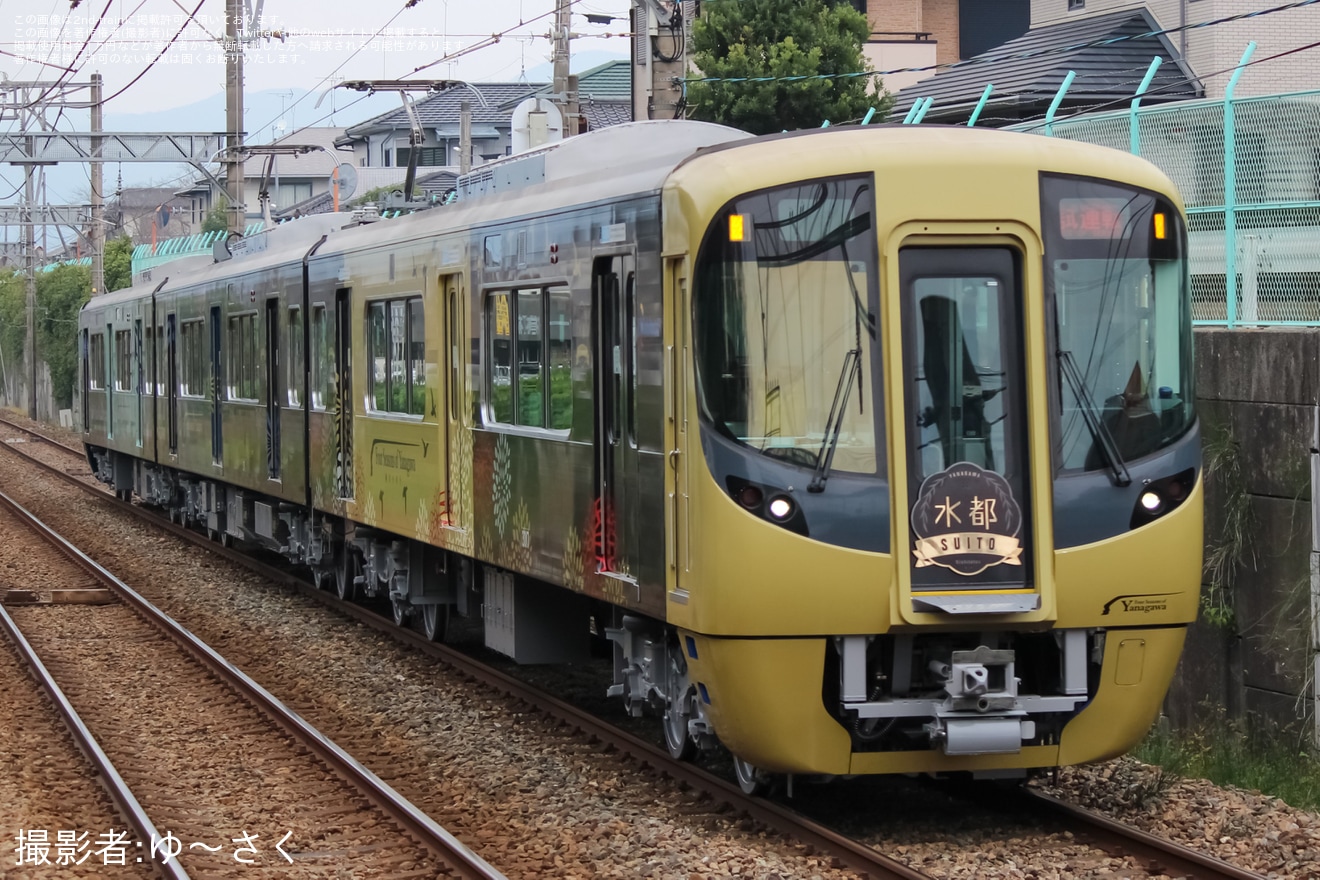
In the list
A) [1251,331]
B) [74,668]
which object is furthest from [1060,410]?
[74,668]

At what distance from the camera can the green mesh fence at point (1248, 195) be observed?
9.27 m

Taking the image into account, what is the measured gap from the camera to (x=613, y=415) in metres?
8.38

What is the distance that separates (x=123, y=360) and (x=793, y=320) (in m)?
19.4

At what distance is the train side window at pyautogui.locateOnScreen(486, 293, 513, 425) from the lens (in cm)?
998

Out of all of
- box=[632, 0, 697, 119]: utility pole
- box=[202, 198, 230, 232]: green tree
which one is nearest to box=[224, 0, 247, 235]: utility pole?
box=[632, 0, 697, 119]: utility pole

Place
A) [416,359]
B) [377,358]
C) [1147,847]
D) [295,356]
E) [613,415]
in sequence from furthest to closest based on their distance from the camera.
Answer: [295,356]
[377,358]
[416,359]
[613,415]
[1147,847]

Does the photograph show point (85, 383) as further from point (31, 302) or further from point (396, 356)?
point (31, 302)

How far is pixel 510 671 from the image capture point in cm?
1214

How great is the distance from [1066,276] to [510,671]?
5.89 metres

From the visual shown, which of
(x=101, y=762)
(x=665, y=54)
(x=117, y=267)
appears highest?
(x=665, y=54)

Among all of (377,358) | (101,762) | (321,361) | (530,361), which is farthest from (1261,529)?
(321,361)

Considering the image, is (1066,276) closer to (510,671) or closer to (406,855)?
(406,855)

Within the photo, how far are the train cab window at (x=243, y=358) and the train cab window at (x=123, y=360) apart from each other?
668cm

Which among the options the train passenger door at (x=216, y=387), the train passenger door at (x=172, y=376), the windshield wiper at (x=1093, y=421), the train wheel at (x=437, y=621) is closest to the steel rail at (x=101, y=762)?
the train wheel at (x=437, y=621)
